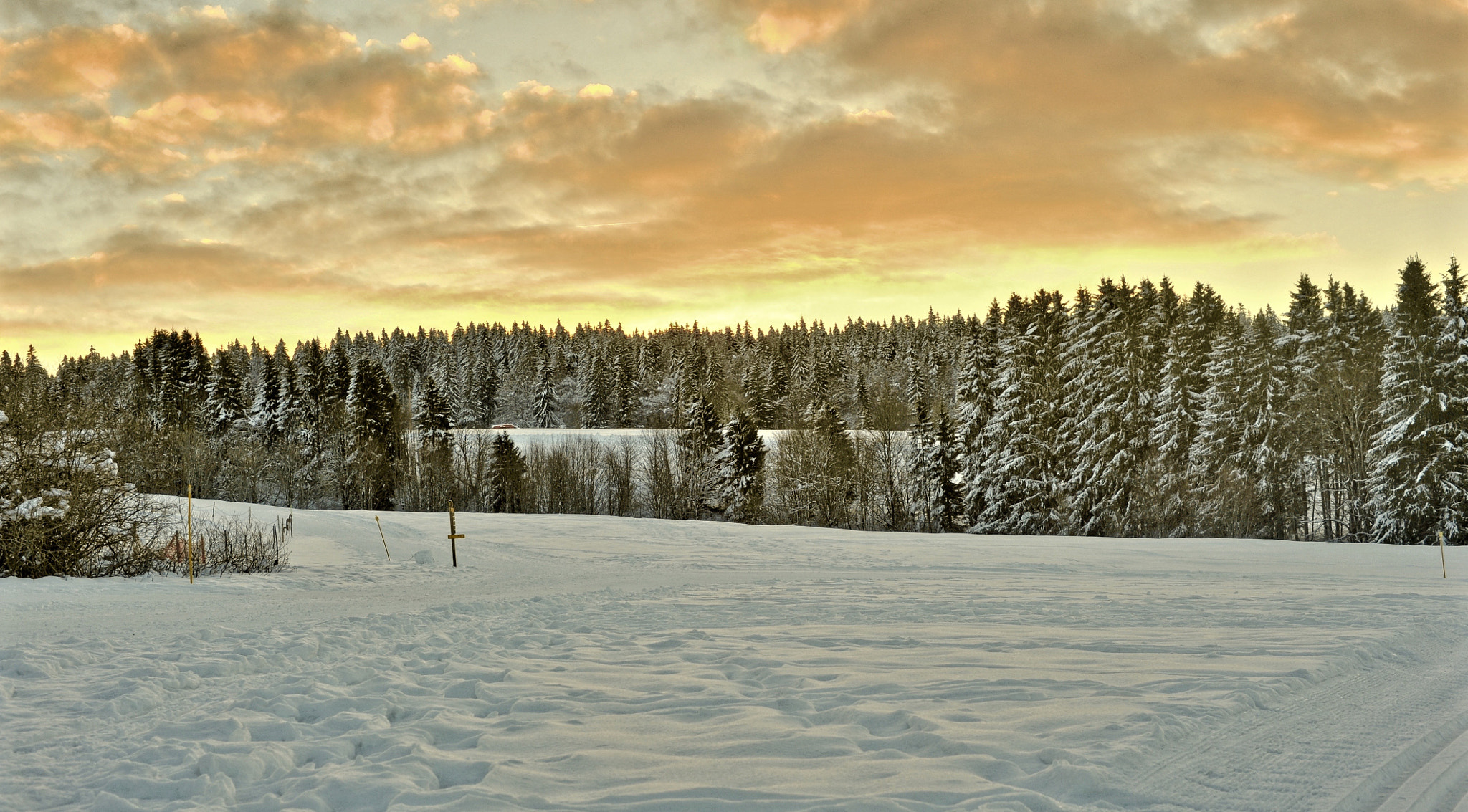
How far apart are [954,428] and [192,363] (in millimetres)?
67073

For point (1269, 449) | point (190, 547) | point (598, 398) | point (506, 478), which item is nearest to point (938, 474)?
point (1269, 449)

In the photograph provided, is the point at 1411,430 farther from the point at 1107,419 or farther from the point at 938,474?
the point at 938,474

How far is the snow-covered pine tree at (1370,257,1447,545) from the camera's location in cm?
3506

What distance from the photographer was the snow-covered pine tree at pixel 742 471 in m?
56.2

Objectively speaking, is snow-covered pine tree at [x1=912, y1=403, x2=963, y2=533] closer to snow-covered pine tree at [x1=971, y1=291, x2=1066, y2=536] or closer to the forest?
the forest

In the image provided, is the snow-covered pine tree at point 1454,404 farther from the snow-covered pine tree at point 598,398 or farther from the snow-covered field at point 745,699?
the snow-covered pine tree at point 598,398

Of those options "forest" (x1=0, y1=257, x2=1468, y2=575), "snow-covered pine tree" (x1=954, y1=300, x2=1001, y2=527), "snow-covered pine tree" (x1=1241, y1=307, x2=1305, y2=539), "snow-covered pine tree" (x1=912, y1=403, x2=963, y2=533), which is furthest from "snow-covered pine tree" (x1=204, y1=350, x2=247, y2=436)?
"snow-covered pine tree" (x1=1241, y1=307, x2=1305, y2=539)

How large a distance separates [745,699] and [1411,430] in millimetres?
41182

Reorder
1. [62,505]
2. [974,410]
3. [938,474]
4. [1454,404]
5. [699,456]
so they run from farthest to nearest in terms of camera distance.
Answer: [699,456] → [938,474] → [974,410] → [1454,404] → [62,505]

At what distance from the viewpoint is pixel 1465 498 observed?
1350 inches

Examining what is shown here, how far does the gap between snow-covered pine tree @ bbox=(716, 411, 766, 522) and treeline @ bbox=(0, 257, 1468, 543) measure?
0.53 feet

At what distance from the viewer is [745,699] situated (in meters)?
7.16

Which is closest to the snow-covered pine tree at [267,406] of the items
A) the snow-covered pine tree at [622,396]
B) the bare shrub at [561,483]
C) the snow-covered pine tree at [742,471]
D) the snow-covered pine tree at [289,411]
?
the snow-covered pine tree at [289,411]

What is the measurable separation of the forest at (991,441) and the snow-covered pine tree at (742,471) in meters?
0.16
